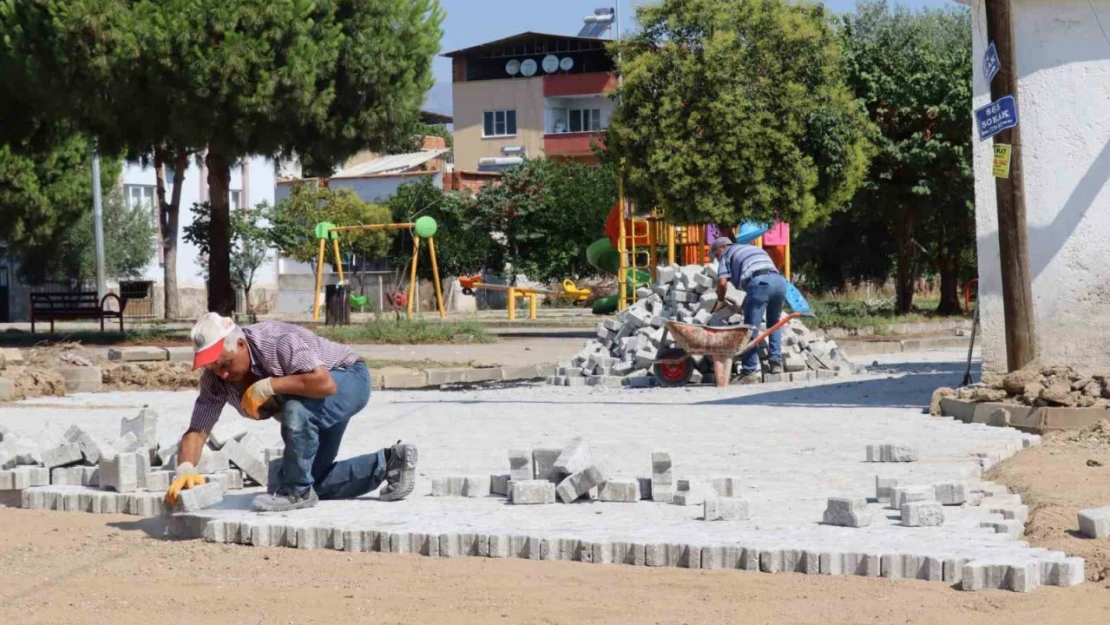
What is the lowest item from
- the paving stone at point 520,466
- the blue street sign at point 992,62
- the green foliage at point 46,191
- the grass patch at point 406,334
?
the paving stone at point 520,466

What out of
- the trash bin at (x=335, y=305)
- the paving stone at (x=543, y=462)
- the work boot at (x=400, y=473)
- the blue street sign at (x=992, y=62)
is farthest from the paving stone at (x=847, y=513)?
the trash bin at (x=335, y=305)

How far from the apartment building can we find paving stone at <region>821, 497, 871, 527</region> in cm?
6172

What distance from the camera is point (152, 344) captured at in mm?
25312

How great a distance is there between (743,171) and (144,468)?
20765 mm

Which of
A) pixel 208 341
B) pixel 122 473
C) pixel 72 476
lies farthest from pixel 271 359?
pixel 72 476

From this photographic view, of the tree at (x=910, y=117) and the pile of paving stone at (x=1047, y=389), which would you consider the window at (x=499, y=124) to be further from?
→ the pile of paving stone at (x=1047, y=389)

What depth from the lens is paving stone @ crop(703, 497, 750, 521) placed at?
7449 mm

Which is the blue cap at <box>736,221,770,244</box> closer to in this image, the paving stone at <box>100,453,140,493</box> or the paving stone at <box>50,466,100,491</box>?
the paving stone at <box>50,466,100,491</box>

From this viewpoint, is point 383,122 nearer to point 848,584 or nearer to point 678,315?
point 678,315

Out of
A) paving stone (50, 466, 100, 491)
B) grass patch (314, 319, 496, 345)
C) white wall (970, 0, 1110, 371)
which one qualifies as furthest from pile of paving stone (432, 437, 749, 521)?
grass patch (314, 319, 496, 345)

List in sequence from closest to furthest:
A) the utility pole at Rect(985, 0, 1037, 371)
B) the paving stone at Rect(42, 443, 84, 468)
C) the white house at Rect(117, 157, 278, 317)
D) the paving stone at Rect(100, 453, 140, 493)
Answer: the paving stone at Rect(100, 453, 140, 493) → the paving stone at Rect(42, 443, 84, 468) → the utility pole at Rect(985, 0, 1037, 371) → the white house at Rect(117, 157, 278, 317)

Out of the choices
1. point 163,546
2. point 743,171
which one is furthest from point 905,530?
point 743,171

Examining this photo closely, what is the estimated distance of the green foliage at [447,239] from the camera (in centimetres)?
5522

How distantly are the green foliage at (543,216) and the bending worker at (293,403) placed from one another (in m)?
45.9
